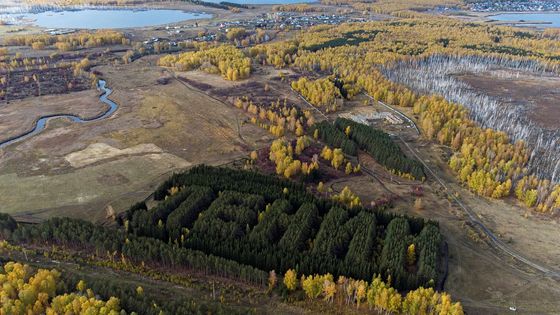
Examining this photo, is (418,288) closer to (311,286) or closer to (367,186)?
(311,286)

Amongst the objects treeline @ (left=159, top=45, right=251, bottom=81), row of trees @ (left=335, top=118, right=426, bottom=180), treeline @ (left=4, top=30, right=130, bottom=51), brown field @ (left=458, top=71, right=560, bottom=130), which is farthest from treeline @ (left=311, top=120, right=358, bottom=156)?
treeline @ (left=4, top=30, right=130, bottom=51)

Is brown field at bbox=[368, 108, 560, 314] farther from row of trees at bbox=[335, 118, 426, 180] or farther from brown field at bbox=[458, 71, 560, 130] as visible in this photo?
brown field at bbox=[458, 71, 560, 130]

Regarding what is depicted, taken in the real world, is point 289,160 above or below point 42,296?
above

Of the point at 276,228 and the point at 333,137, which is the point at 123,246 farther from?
the point at 333,137

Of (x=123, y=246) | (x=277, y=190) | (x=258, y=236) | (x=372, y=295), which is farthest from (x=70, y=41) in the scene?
(x=372, y=295)

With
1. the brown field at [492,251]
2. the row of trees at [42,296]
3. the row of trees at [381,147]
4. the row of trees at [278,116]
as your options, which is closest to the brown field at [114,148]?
the row of trees at [278,116]

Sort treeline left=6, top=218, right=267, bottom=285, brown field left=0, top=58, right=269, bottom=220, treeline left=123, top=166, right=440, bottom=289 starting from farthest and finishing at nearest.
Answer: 1. brown field left=0, top=58, right=269, bottom=220
2. treeline left=123, top=166, right=440, bottom=289
3. treeline left=6, top=218, right=267, bottom=285
